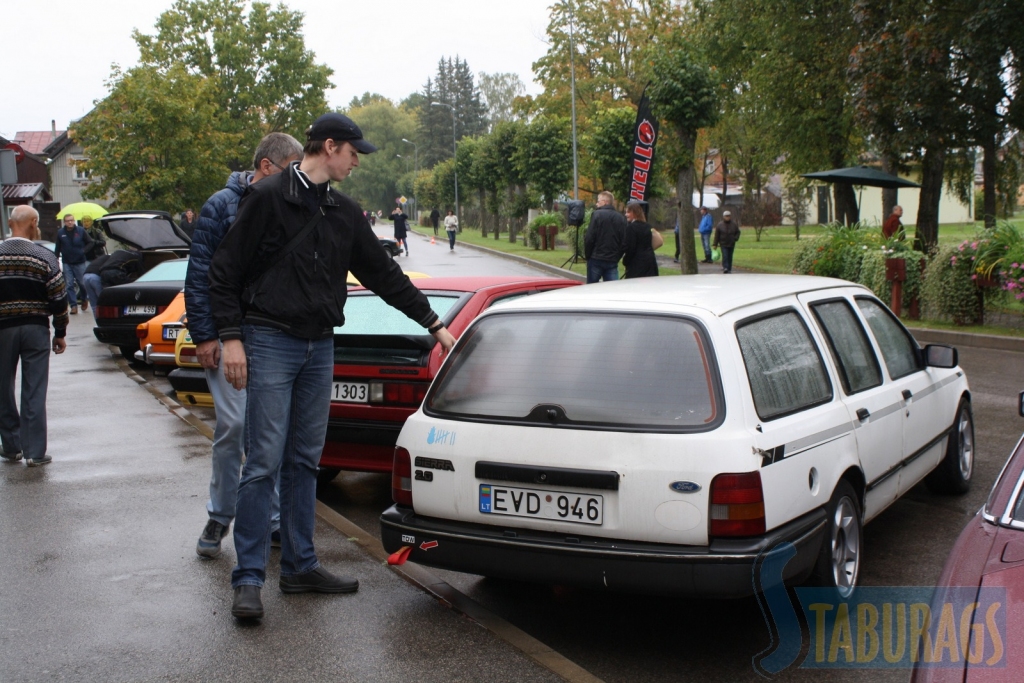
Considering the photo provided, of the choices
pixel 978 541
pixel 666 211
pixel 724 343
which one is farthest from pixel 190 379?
pixel 666 211

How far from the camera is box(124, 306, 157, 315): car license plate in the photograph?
13.4 meters

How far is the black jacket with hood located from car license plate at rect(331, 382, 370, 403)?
1676 mm

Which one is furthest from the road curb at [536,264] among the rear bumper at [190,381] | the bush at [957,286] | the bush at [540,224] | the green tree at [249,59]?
the green tree at [249,59]

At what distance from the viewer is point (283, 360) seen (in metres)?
4.32

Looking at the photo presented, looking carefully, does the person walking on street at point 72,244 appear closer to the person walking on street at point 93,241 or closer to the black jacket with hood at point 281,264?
the person walking on street at point 93,241

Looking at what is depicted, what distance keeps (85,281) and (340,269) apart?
14.4 meters

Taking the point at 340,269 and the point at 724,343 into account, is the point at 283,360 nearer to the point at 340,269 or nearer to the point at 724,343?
the point at 340,269

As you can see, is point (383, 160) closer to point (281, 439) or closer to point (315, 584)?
point (315, 584)

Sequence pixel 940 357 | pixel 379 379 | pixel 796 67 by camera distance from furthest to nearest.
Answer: pixel 796 67 < pixel 379 379 < pixel 940 357

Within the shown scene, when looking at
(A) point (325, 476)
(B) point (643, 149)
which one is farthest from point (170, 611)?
(B) point (643, 149)

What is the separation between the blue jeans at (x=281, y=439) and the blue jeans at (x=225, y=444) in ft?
1.69

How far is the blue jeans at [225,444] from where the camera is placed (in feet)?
16.8

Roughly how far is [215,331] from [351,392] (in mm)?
1585

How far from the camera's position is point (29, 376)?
7426 millimetres
